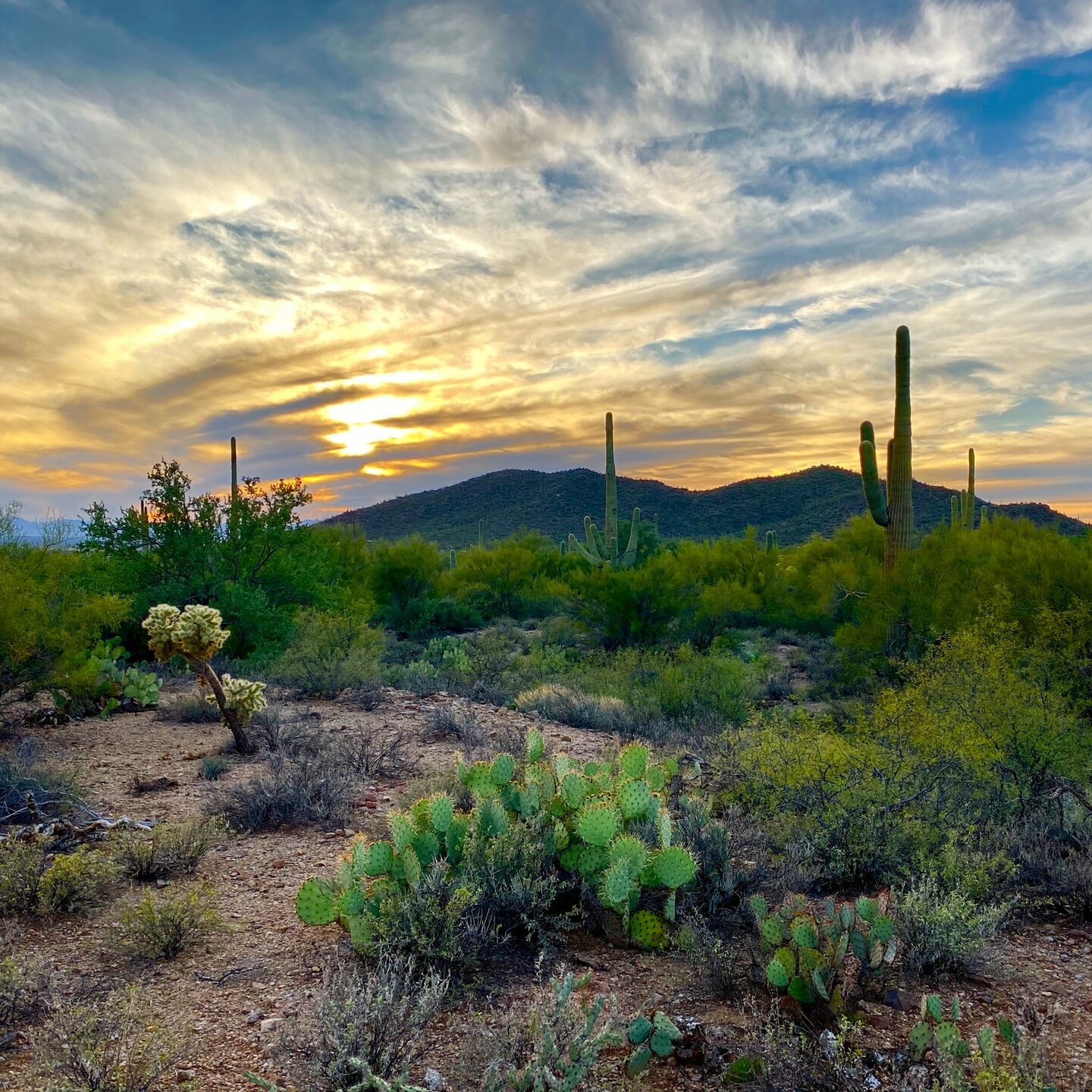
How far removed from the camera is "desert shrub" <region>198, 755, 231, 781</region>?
8.30m

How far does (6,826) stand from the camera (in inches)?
259

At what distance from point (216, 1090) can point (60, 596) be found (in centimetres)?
921

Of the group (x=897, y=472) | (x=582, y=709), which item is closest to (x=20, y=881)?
(x=582, y=709)

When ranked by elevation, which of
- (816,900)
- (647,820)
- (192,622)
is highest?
(192,622)

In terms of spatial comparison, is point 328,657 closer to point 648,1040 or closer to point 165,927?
point 165,927

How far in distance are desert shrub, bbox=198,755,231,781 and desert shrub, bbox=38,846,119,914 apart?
115 inches

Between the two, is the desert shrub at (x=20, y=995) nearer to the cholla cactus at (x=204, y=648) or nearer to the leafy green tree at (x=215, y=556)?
the cholla cactus at (x=204, y=648)

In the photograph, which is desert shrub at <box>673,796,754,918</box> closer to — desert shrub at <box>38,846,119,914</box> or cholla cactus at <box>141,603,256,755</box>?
desert shrub at <box>38,846,119,914</box>

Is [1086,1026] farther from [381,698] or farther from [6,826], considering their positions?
[381,698]

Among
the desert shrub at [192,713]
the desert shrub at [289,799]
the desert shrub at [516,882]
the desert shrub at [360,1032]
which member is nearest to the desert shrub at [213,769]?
the desert shrub at [289,799]

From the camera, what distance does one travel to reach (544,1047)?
3.10 metres

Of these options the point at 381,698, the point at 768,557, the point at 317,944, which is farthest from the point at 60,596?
the point at 768,557

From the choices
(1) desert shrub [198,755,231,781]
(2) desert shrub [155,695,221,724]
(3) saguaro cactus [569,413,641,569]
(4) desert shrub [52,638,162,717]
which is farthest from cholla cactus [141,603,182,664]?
(3) saguaro cactus [569,413,641,569]

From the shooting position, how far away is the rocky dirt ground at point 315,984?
3.57m
